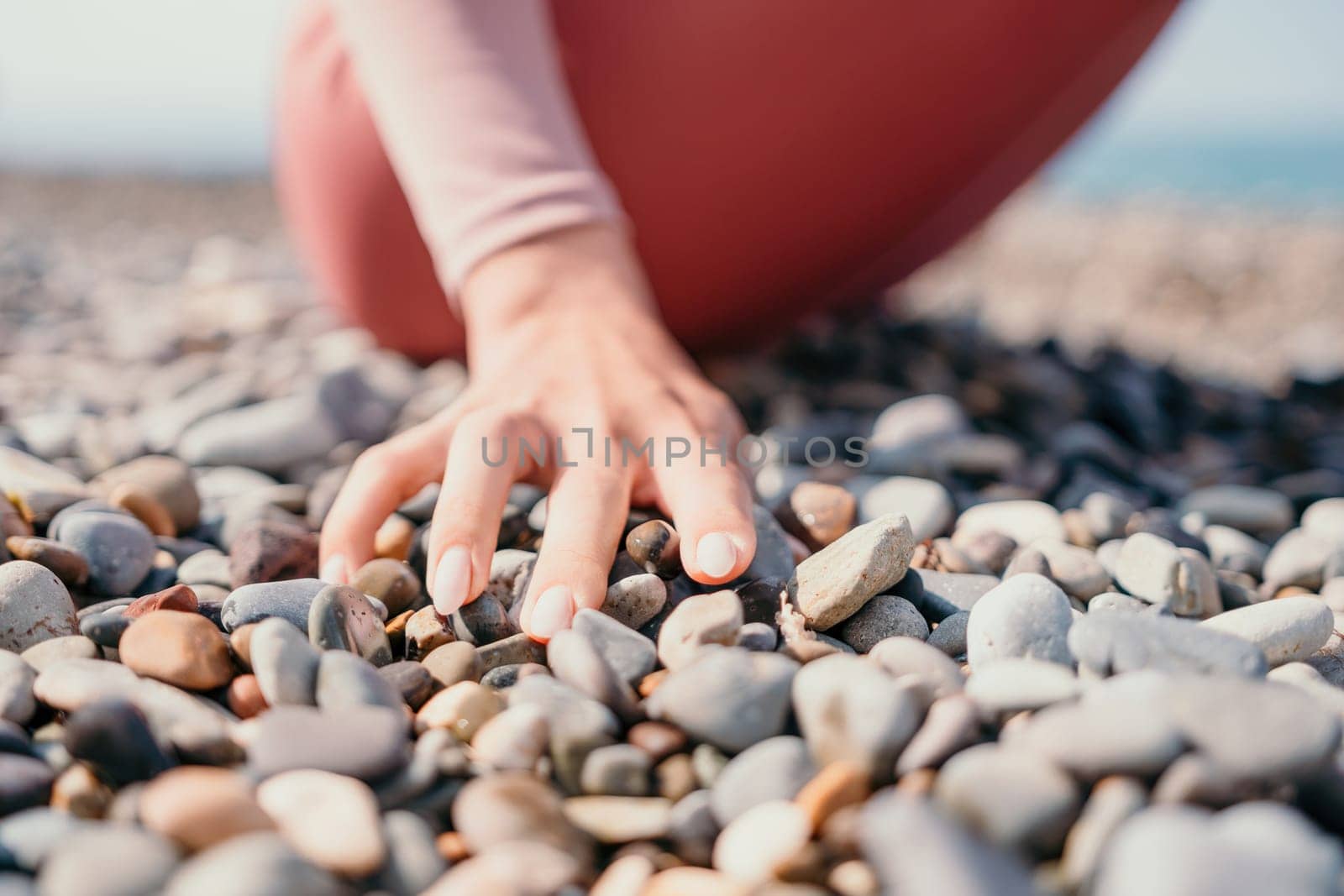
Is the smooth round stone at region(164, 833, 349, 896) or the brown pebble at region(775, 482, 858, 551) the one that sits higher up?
the smooth round stone at region(164, 833, 349, 896)

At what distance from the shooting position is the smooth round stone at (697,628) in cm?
74

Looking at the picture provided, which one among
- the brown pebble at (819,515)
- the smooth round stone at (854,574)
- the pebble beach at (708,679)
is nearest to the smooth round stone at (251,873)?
the pebble beach at (708,679)

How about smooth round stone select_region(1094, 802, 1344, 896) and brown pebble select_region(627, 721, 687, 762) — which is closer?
smooth round stone select_region(1094, 802, 1344, 896)

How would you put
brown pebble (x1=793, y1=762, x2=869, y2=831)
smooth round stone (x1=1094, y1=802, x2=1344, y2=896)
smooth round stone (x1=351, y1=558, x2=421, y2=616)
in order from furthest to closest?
smooth round stone (x1=351, y1=558, x2=421, y2=616), brown pebble (x1=793, y1=762, x2=869, y2=831), smooth round stone (x1=1094, y1=802, x2=1344, y2=896)

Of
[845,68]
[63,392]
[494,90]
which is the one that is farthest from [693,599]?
[63,392]

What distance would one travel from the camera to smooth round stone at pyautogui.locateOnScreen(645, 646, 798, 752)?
649 mm

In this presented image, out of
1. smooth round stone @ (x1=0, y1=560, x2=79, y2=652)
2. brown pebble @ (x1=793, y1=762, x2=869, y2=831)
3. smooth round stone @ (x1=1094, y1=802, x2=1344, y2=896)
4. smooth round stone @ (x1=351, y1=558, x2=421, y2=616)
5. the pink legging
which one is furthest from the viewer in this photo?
the pink legging

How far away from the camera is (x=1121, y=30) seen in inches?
66.6

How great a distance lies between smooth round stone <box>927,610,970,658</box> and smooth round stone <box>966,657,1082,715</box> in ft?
0.43

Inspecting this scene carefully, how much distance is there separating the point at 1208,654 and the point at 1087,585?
0.21 metres

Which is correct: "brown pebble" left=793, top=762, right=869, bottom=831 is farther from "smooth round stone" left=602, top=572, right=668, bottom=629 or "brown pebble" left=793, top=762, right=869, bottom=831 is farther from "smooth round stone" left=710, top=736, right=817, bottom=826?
"smooth round stone" left=602, top=572, right=668, bottom=629

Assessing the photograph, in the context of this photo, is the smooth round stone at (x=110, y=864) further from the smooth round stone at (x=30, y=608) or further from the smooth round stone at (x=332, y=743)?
the smooth round stone at (x=30, y=608)

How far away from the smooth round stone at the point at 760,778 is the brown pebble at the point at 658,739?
1.7 inches

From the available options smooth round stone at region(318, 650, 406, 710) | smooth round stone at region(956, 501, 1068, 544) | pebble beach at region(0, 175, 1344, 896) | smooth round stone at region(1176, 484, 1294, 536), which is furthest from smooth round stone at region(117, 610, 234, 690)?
smooth round stone at region(1176, 484, 1294, 536)
